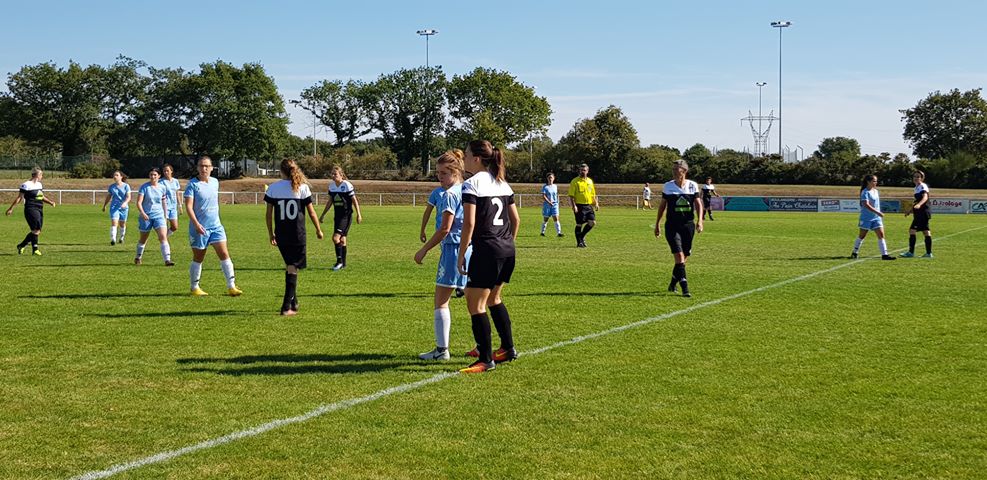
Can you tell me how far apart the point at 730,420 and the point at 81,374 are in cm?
534

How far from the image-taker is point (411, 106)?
10256 centimetres

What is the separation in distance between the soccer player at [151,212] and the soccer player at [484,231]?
38.8 feet

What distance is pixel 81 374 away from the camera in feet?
25.3

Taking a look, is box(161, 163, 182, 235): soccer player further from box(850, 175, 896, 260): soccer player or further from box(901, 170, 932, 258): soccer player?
box(901, 170, 932, 258): soccer player

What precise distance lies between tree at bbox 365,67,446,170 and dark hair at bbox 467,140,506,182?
95.0 metres

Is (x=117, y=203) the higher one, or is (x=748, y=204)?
(x=117, y=203)

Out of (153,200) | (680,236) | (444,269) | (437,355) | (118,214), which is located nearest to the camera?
(437,355)

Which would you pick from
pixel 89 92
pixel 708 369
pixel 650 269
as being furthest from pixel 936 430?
pixel 89 92

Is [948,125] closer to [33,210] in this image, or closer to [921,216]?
[921,216]

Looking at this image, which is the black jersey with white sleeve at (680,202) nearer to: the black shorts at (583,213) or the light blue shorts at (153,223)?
the black shorts at (583,213)

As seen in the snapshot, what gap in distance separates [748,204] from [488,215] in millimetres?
57232

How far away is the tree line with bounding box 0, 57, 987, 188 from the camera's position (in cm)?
8362

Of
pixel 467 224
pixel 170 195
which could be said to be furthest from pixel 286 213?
pixel 170 195

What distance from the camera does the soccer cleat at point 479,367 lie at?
784cm
